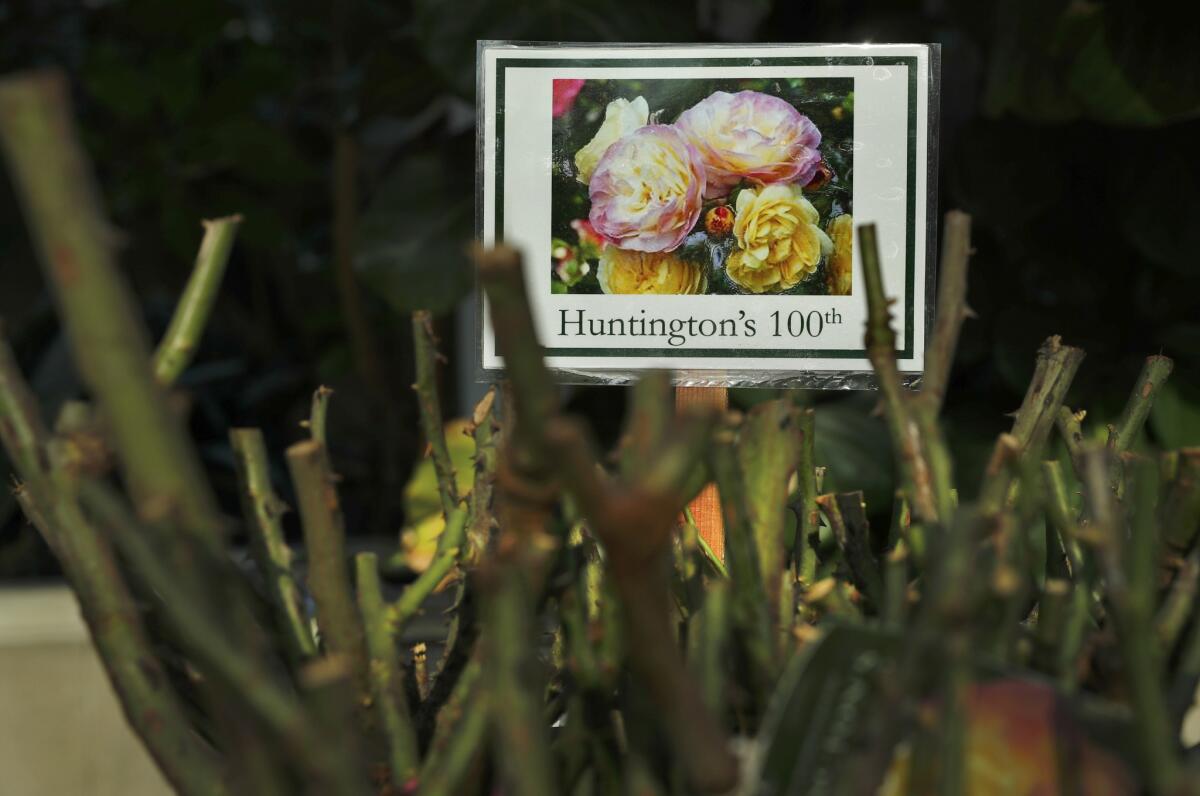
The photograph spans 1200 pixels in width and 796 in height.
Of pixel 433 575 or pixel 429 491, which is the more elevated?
pixel 433 575

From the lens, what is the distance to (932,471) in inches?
12.5

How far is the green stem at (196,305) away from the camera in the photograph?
1.07 ft

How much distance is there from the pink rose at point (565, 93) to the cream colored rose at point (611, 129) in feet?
0.05

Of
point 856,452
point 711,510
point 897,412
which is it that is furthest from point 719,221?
point 856,452

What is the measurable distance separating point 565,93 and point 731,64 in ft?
0.23

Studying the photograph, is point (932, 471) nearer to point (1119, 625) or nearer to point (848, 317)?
point (1119, 625)

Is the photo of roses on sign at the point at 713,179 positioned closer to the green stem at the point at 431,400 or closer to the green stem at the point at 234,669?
the green stem at the point at 431,400

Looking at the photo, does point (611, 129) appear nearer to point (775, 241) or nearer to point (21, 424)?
point (775, 241)

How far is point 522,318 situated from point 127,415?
7 centimetres

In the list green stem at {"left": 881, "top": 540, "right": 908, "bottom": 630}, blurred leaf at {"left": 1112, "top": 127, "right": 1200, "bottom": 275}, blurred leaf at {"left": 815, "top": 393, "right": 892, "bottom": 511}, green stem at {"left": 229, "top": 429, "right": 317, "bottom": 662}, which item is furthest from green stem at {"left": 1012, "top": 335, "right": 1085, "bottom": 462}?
blurred leaf at {"left": 1112, "top": 127, "right": 1200, "bottom": 275}

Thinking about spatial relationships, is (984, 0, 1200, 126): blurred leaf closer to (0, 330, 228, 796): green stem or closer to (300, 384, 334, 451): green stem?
(300, 384, 334, 451): green stem

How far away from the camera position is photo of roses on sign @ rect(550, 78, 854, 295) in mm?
529

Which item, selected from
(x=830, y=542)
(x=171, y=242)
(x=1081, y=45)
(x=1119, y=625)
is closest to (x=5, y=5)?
(x=171, y=242)

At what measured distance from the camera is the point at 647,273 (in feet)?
1.79
